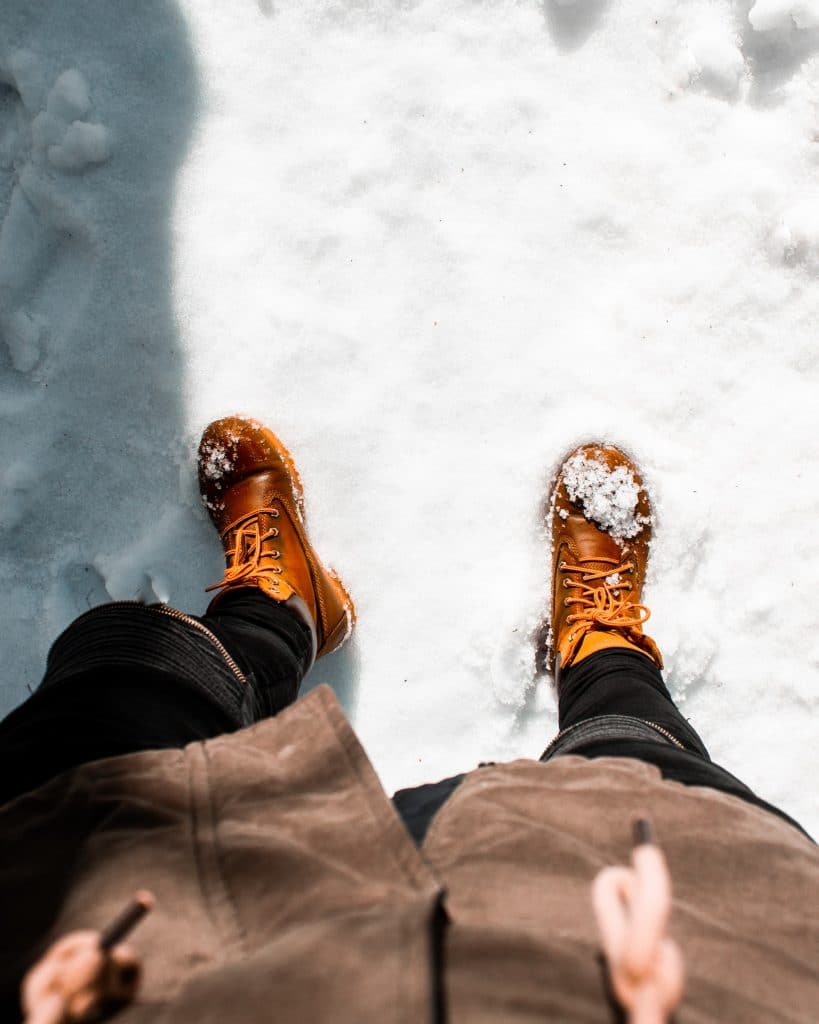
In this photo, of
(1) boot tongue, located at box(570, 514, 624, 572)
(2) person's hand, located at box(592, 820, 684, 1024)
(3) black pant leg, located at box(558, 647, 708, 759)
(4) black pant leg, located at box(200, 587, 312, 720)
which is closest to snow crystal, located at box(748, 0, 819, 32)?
(1) boot tongue, located at box(570, 514, 624, 572)

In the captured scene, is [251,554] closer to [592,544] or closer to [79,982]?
[592,544]

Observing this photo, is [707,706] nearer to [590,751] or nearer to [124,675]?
[590,751]

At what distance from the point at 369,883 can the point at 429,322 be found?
118 cm

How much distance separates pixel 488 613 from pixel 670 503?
1.45 feet

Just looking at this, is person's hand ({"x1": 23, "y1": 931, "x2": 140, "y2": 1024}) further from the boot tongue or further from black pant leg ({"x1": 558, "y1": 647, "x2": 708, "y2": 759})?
the boot tongue

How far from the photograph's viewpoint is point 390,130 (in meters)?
1.53

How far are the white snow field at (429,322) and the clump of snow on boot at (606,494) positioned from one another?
0.19 feet

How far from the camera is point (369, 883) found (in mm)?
566

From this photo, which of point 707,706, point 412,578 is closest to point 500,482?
point 412,578

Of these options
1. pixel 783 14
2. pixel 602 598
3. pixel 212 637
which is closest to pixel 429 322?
pixel 602 598

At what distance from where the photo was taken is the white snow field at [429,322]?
1.49 meters

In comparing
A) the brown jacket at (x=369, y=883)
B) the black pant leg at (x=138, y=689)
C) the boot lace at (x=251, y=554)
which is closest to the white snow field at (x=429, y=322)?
the boot lace at (x=251, y=554)

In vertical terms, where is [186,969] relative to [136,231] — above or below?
below

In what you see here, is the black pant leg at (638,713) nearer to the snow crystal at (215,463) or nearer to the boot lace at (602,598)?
the boot lace at (602,598)
